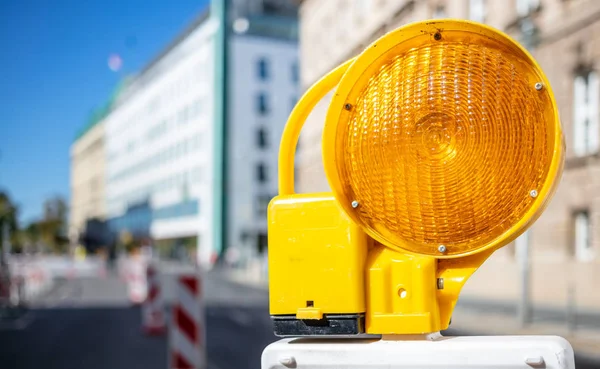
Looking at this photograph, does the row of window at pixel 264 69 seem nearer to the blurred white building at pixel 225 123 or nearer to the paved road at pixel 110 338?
the blurred white building at pixel 225 123

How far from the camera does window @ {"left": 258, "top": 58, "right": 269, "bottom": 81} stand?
211 feet

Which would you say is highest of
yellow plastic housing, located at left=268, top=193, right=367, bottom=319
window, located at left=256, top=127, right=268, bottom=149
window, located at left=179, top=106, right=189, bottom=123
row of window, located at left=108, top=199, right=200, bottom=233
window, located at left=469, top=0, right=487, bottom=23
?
window, located at left=179, top=106, right=189, bottom=123

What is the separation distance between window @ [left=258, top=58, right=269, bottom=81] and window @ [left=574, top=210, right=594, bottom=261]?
46.1 m

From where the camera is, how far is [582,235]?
66.0ft

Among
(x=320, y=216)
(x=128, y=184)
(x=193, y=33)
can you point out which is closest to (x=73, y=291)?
(x=320, y=216)

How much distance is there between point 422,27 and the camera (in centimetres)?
137

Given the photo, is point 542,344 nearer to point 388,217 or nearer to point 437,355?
point 437,355

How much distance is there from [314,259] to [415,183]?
0.21 m

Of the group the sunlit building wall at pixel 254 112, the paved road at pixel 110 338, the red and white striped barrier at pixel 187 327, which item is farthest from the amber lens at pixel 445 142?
the sunlit building wall at pixel 254 112

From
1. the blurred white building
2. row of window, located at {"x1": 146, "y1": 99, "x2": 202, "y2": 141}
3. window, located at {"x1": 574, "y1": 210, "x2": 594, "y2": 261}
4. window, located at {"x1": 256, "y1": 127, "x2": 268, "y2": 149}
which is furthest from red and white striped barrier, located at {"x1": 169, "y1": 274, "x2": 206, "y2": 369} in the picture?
row of window, located at {"x1": 146, "y1": 99, "x2": 202, "y2": 141}

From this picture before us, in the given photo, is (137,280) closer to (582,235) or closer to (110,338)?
(110,338)

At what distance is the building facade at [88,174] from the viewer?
112250 millimetres

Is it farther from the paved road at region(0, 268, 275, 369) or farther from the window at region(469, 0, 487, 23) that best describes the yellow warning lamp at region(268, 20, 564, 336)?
the window at region(469, 0, 487, 23)

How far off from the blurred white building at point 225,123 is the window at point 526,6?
126 feet
